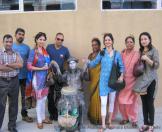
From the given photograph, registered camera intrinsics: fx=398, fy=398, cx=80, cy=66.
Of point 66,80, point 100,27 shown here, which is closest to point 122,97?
point 66,80

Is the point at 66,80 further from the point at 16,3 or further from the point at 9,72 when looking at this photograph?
the point at 16,3

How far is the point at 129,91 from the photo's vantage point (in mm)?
6922

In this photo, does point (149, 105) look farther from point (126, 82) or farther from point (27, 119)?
point (27, 119)

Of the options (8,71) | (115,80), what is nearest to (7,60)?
(8,71)

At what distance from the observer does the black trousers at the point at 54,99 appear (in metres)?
7.07

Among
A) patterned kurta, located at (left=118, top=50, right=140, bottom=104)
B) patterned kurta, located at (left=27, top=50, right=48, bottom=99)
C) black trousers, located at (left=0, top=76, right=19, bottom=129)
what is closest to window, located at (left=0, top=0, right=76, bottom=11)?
patterned kurta, located at (left=27, top=50, right=48, bottom=99)

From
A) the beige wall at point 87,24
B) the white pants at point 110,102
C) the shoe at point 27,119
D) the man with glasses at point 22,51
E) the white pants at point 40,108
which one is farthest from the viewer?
the beige wall at point 87,24

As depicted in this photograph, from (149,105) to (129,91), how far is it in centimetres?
59

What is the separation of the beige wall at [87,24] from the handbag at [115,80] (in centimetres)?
119

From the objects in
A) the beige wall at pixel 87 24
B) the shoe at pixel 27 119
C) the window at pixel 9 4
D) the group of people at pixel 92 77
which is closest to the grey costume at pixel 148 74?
the group of people at pixel 92 77

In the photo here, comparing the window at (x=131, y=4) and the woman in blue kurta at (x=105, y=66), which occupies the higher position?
the window at (x=131, y=4)

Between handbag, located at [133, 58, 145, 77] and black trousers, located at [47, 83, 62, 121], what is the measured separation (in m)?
1.40

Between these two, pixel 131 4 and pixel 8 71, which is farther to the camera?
pixel 131 4

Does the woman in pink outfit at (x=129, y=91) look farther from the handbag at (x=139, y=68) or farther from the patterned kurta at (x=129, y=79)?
the handbag at (x=139, y=68)
